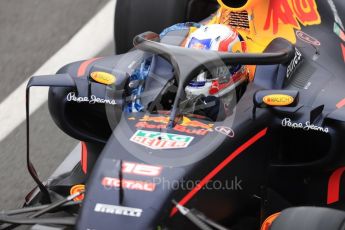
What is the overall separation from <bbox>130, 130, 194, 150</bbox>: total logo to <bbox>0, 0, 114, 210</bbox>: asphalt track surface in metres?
1.74

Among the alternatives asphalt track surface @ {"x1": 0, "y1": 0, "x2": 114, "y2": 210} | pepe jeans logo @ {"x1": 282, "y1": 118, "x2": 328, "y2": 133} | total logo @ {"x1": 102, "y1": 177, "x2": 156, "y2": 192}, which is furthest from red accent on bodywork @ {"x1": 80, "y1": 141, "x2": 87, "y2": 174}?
pepe jeans logo @ {"x1": 282, "y1": 118, "x2": 328, "y2": 133}

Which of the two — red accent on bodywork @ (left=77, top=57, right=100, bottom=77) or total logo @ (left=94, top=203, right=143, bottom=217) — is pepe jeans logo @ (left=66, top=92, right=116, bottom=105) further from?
total logo @ (left=94, top=203, right=143, bottom=217)

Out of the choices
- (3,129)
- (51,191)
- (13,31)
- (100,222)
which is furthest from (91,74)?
(13,31)

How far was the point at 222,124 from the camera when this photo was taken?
13.7 feet

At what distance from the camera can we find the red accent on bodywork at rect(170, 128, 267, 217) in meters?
3.90

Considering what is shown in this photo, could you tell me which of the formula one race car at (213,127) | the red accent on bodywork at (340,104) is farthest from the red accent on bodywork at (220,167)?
the red accent on bodywork at (340,104)

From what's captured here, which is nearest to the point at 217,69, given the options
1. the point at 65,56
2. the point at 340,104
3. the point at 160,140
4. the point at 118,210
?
the point at 160,140

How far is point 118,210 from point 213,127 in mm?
677

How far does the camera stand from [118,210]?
375 cm

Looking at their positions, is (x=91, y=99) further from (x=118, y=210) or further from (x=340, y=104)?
(x=340, y=104)

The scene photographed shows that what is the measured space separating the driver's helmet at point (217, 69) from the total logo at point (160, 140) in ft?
0.92

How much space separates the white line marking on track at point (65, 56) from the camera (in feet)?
21.5

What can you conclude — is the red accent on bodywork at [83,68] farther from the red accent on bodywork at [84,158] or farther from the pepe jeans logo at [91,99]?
the red accent on bodywork at [84,158]

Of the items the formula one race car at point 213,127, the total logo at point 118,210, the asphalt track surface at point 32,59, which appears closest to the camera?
the total logo at point 118,210
